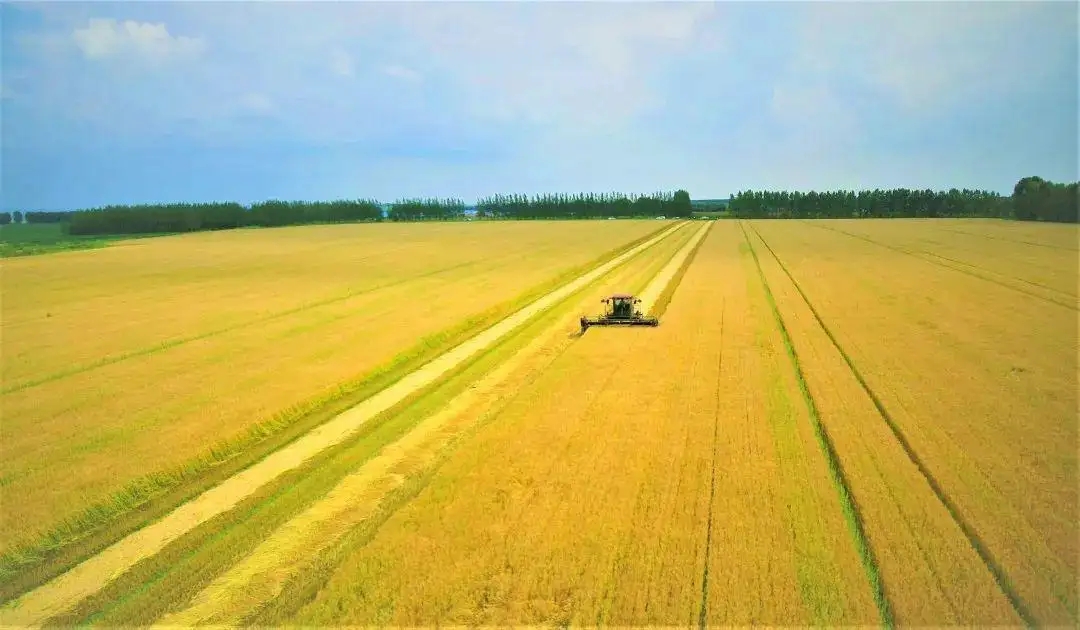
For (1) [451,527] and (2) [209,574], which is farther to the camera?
(1) [451,527]

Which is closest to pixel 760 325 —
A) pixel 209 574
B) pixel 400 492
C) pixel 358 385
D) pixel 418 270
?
pixel 358 385

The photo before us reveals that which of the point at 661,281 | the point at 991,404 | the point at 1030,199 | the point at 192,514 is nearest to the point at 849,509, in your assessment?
the point at 991,404

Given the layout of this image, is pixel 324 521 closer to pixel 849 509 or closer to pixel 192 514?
pixel 192 514

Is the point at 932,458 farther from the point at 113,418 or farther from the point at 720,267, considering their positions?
the point at 720,267

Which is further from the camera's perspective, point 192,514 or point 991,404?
point 991,404

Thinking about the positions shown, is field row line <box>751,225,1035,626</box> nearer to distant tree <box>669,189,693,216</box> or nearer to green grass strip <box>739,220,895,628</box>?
green grass strip <box>739,220,895,628</box>

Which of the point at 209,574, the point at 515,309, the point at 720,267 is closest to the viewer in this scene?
the point at 209,574

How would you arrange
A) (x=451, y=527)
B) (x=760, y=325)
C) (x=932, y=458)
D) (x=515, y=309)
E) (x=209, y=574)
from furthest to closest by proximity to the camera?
(x=515, y=309)
(x=760, y=325)
(x=932, y=458)
(x=451, y=527)
(x=209, y=574)
